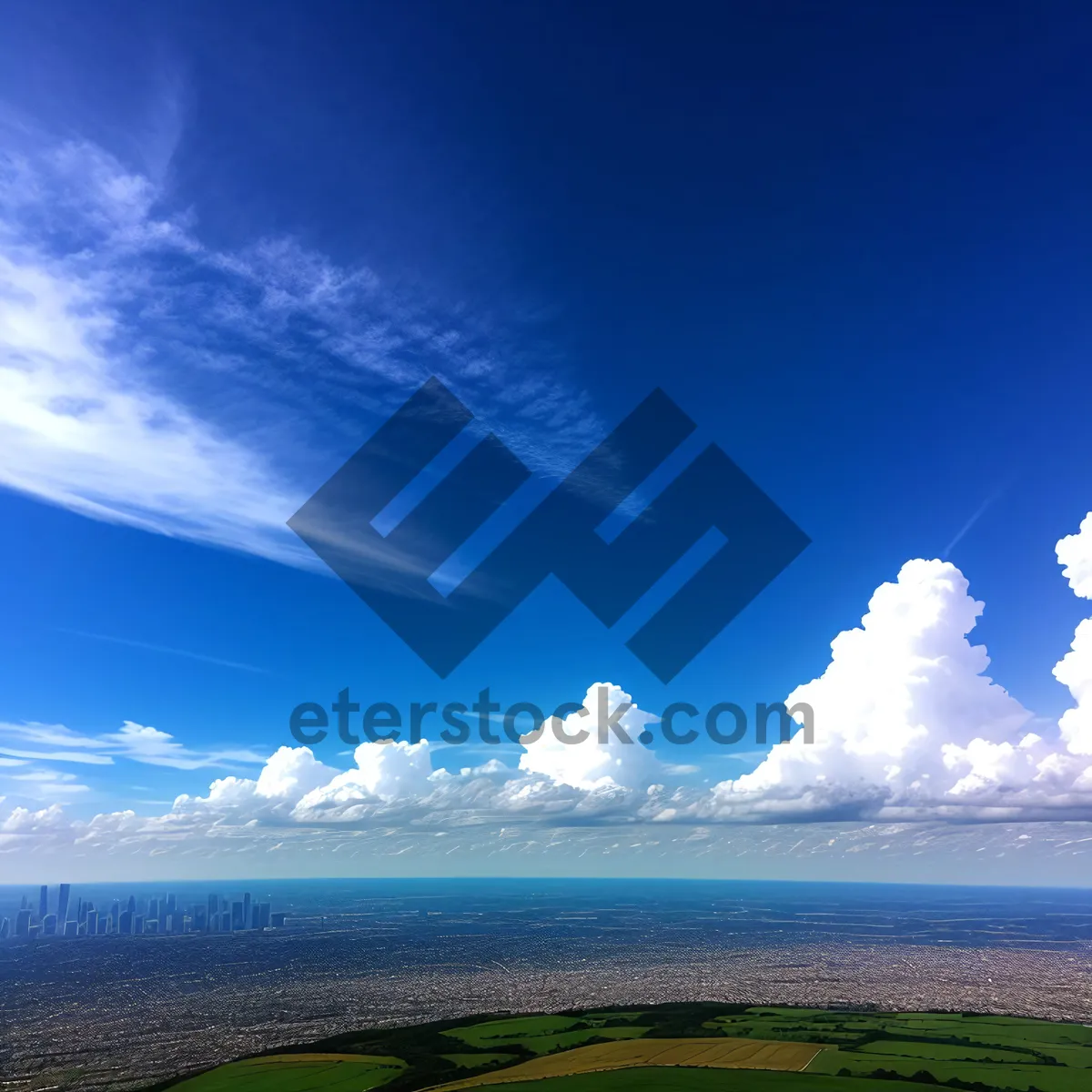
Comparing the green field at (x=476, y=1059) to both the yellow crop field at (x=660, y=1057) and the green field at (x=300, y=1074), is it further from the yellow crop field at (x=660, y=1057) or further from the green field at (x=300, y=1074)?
the green field at (x=300, y=1074)

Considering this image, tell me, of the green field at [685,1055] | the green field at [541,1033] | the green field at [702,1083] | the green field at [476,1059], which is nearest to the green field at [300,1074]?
the green field at [685,1055]

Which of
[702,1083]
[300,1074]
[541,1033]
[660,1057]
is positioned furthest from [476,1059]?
[702,1083]

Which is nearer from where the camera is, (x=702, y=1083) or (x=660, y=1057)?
(x=702, y=1083)

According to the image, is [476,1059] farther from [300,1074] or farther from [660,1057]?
[660,1057]

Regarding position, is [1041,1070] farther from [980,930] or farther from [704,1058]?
[980,930]

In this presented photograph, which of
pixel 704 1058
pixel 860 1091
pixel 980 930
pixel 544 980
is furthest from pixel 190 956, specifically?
pixel 980 930

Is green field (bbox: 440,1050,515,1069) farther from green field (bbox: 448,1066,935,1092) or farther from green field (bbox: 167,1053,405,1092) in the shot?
green field (bbox: 448,1066,935,1092)
